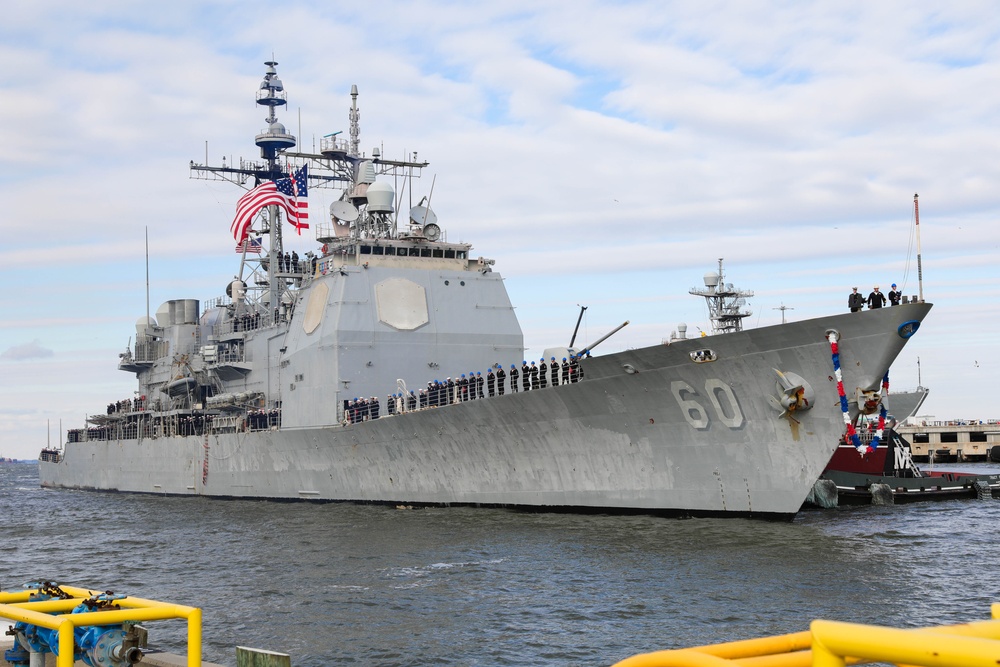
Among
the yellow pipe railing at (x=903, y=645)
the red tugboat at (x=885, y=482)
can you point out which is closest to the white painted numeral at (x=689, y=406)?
the red tugboat at (x=885, y=482)

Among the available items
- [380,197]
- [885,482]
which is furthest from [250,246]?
[885,482]

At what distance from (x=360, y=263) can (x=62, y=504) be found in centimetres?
1608

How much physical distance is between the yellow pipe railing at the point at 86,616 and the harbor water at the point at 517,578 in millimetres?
4719

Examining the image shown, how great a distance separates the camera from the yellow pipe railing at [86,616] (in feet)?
15.6

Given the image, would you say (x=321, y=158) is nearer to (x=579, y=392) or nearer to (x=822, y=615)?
(x=579, y=392)

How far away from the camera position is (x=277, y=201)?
98.5ft

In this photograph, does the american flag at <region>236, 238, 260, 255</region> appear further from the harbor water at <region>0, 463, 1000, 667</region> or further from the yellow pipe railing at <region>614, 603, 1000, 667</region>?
the yellow pipe railing at <region>614, 603, 1000, 667</region>

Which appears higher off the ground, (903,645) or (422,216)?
(422,216)

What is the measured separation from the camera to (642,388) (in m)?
17.1

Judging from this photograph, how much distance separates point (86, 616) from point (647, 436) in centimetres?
1339

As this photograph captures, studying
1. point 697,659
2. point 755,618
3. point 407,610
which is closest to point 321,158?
point 407,610

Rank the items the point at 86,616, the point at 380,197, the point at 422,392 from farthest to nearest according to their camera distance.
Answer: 1. the point at 380,197
2. the point at 422,392
3. the point at 86,616

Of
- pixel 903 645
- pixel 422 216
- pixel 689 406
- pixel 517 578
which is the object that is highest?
pixel 422 216

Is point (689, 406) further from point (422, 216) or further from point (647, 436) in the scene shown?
point (422, 216)
